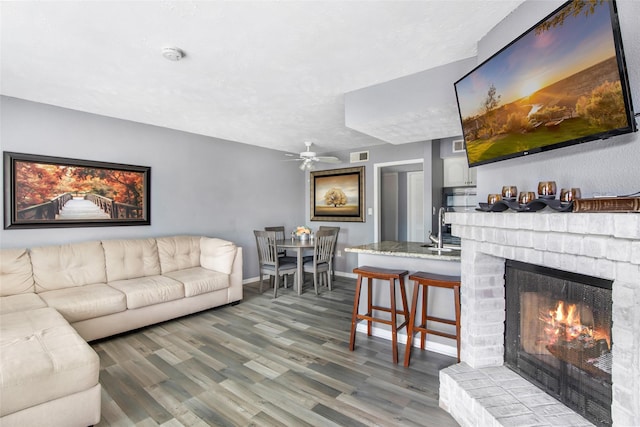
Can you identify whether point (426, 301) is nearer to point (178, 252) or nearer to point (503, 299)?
point (503, 299)

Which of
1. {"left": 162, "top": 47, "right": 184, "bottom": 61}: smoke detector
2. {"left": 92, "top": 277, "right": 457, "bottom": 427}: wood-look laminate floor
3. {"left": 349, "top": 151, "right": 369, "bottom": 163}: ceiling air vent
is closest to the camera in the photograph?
{"left": 92, "top": 277, "right": 457, "bottom": 427}: wood-look laminate floor

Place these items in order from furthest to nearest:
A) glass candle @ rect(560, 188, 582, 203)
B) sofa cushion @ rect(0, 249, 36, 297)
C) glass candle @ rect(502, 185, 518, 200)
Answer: sofa cushion @ rect(0, 249, 36, 297), glass candle @ rect(502, 185, 518, 200), glass candle @ rect(560, 188, 582, 203)

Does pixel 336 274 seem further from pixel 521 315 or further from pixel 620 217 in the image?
pixel 620 217

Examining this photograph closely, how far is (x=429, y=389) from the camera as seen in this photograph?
7.21 feet

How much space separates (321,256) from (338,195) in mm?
1606

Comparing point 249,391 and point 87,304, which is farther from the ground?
point 87,304

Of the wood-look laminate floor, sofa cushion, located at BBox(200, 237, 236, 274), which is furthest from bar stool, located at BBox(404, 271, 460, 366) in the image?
sofa cushion, located at BBox(200, 237, 236, 274)

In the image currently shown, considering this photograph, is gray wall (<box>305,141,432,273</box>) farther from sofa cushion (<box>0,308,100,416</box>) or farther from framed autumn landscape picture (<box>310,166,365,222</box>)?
sofa cushion (<box>0,308,100,416</box>)

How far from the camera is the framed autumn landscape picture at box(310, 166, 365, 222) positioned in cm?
573

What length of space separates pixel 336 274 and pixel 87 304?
399 centimetres

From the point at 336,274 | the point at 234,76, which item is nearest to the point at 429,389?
the point at 234,76

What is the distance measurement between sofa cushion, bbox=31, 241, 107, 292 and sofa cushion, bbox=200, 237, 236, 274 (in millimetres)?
1171

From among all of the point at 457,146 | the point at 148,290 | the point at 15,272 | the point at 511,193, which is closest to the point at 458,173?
the point at 457,146

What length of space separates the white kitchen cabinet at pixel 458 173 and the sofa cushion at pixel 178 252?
4082 mm
